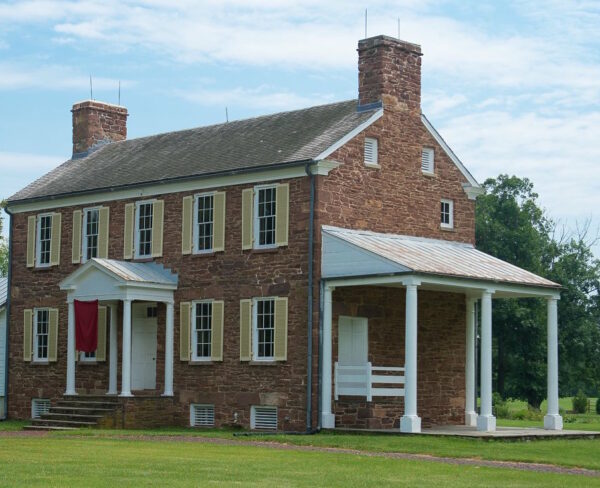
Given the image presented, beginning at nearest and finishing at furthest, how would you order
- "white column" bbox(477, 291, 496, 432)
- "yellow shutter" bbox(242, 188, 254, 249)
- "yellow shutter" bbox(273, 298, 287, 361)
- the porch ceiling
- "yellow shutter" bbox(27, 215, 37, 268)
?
the porch ceiling < "white column" bbox(477, 291, 496, 432) < "yellow shutter" bbox(273, 298, 287, 361) < "yellow shutter" bbox(242, 188, 254, 249) < "yellow shutter" bbox(27, 215, 37, 268)

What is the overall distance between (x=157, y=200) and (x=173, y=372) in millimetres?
4566

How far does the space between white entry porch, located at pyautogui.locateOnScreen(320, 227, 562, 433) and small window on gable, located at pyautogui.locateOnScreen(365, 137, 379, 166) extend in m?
1.77

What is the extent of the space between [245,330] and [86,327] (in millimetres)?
5126

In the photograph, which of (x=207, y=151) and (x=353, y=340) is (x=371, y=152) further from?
(x=207, y=151)

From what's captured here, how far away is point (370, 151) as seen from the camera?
30609mm

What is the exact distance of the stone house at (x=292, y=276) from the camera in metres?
28.9

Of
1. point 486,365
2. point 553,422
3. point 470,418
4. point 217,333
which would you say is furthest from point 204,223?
point 553,422

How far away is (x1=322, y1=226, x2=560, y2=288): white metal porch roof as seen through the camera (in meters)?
27.6

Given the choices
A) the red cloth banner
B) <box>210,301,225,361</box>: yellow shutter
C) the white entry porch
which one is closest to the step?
the red cloth banner

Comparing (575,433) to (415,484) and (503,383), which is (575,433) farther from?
(503,383)

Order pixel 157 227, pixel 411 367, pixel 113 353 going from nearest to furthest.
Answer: pixel 411 367, pixel 157 227, pixel 113 353

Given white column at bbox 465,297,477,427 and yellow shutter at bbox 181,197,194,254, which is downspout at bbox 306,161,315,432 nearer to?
yellow shutter at bbox 181,197,194,254

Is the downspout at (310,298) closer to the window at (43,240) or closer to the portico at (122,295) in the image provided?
the portico at (122,295)

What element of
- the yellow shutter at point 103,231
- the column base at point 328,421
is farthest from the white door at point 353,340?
the yellow shutter at point 103,231
